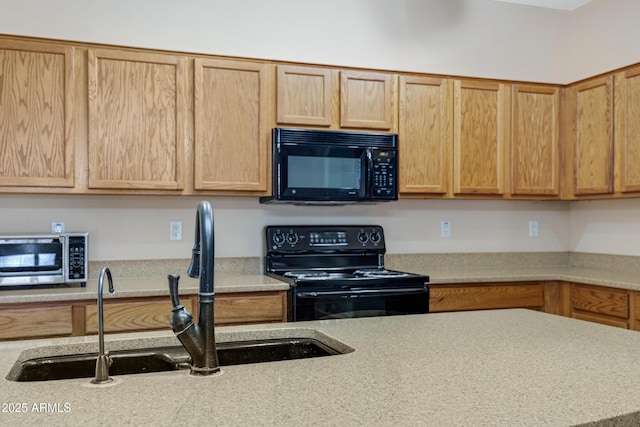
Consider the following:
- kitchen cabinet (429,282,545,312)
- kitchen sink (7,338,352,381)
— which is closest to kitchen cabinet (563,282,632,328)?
kitchen cabinet (429,282,545,312)

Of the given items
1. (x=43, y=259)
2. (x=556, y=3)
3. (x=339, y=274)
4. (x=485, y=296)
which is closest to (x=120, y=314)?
(x=43, y=259)

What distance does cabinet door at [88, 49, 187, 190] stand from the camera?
2.93 metres

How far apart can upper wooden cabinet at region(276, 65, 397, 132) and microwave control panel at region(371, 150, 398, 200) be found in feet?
0.64

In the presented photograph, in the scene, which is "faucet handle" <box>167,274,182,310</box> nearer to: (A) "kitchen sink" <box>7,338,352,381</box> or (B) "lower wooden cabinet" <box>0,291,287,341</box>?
(A) "kitchen sink" <box>7,338,352,381</box>

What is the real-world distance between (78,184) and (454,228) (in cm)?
247

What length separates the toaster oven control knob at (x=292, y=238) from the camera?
3494 mm

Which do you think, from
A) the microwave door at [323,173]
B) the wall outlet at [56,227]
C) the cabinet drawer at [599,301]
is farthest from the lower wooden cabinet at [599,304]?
the wall outlet at [56,227]

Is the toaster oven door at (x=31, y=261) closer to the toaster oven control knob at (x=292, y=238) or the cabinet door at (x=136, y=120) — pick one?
the cabinet door at (x=136, y=120)

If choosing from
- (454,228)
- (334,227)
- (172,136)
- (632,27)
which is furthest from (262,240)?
(632,27)

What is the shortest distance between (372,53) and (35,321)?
255cm

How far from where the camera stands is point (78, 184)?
9.57 feet

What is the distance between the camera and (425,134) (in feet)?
11.6

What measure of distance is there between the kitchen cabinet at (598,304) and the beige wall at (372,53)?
0.63m

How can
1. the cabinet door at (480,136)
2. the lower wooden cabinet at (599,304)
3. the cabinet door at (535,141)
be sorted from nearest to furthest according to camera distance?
the lower wooden cabinet at (599,304)
the cabinet door at (480,136)
the cabinet door at (535,141)
